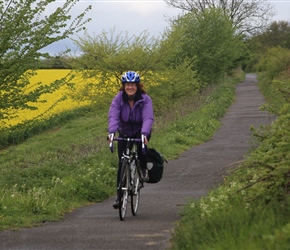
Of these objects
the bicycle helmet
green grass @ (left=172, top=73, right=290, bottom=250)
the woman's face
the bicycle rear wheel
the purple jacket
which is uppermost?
the bicycle helmet

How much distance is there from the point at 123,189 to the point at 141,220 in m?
0.50

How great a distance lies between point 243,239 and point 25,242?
10.6 feet

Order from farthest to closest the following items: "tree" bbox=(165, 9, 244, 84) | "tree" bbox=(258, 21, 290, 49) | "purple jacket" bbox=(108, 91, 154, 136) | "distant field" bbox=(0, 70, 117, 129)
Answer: "tree" bbox=(258, 21, 290, 49)
"tree" bbox=(165, 9, 244, 84)
"distant field" bbox=(0, 70, 117, 129)
"purple jacket" bbox=(108, 91, 154, 136)

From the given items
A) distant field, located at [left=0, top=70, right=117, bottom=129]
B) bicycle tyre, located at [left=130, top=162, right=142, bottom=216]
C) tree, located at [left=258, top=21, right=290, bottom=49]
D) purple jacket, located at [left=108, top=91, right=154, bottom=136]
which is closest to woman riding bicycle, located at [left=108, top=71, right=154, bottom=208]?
purple jacket, located at [left=108, top=91, right=154, bottom=136]

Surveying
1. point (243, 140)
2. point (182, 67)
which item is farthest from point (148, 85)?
point (243, 140)

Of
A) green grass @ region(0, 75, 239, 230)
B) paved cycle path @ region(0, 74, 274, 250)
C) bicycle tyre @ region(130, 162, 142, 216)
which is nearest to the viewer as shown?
paved cycle path @ region(0, 74, 274, 250)

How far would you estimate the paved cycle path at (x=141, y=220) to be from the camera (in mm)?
7716

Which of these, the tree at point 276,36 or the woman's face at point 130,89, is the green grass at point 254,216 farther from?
the tree at point 276,36

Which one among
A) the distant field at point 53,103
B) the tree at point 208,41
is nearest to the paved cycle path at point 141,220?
the distant field at point 53,103

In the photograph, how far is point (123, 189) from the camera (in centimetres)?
954

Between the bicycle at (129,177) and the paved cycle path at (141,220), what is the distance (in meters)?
0.22

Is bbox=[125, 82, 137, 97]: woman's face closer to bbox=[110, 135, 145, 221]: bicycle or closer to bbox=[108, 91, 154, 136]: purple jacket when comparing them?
bbox=[108, 91, 154, 136]: purple jacket

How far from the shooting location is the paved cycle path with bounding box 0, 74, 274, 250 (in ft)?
25.3

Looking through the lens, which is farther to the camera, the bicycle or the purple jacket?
the purple jacket
